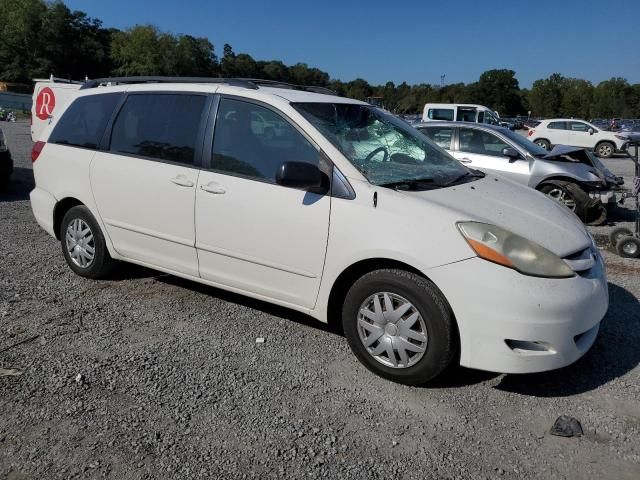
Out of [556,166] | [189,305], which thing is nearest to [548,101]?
[556,166]

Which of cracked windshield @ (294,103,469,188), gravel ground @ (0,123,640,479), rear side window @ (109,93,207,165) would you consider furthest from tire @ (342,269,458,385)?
rear side window @ (109,93,207,165)

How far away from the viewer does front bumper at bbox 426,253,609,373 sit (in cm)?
285

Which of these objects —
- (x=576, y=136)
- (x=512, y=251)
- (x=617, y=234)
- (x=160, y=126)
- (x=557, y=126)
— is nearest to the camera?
(x=512, y=251)

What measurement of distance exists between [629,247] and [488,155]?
3.18 m

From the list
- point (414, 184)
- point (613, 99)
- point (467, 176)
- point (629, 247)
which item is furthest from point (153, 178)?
point (613, 99)

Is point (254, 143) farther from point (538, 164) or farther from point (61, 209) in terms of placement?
point (538, 164)

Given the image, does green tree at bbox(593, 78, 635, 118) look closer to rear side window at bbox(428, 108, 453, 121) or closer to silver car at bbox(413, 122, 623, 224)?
rear side window at bbox(428, 108, 453, 121)

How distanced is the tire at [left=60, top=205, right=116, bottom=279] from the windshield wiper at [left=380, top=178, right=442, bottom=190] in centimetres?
265

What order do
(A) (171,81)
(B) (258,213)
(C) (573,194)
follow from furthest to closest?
(C) (573,194) → (A) (171,81) → (B) (258,213)

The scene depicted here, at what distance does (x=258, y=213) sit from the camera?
11.7 ft

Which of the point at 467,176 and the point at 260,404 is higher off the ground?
the point at 467,176

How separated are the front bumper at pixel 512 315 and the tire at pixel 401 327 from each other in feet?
0.29

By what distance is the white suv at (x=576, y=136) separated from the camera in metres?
22.6

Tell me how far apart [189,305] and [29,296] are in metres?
1.35
